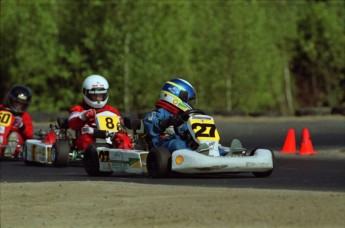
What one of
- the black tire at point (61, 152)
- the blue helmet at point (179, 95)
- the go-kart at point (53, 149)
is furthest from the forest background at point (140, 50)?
the blue helmet at point (179, 95)

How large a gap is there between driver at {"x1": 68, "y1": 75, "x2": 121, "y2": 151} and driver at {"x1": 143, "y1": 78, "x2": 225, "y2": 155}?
2.44 meters

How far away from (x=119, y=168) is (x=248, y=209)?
528 cm

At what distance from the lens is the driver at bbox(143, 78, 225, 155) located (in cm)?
1591

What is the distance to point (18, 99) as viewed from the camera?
21.5 m

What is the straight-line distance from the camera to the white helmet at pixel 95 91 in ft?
62.7

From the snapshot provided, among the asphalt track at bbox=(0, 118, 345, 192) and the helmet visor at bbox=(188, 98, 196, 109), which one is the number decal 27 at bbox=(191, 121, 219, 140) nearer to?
the asphalt track at bbox=(0, 118, 345, 192)

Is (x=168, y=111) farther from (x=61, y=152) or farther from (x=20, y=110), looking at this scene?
(x=20, y=110)

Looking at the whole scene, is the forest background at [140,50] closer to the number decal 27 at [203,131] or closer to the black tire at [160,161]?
the number decal 27 at [203,131]

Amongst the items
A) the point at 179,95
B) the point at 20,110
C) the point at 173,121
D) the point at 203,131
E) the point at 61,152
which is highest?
the point at 20,110

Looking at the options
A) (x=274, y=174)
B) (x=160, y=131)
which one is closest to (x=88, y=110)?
(x=160, y=131)

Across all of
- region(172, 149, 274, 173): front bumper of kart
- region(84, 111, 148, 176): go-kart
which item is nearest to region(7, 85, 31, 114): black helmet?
region(84, 111, 148, 176): go-kart

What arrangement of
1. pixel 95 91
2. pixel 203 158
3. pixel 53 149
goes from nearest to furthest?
pixel 203 158 → pixel 53 149 → pixel 95 91

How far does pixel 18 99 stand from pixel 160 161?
7.10 metres

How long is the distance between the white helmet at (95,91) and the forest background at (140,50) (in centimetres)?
1903
